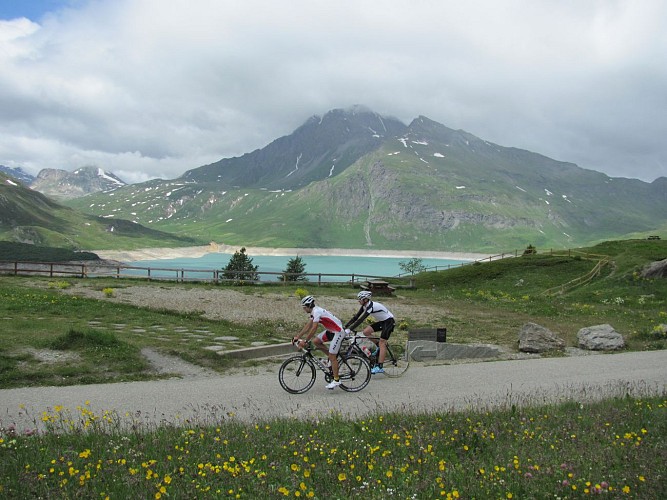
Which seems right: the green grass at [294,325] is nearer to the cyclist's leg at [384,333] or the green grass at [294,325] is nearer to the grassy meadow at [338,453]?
the grassy meadow at [338,453]

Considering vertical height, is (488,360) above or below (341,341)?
below

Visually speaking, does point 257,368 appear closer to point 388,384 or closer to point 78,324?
point 388,384

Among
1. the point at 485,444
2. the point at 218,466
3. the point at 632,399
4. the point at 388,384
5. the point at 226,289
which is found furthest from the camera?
the point at 226,289

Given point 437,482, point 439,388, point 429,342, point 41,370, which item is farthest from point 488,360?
point 41,370

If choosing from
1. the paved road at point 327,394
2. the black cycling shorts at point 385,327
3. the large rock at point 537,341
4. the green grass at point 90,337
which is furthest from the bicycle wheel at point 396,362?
the green grass at point 90,337

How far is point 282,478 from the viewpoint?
6855 mm

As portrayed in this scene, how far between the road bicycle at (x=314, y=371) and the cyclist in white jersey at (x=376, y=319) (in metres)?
0.85

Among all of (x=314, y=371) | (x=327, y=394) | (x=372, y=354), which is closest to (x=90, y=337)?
(x=314, y=371)

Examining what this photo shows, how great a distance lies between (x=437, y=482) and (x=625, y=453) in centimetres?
308

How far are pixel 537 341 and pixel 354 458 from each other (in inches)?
635

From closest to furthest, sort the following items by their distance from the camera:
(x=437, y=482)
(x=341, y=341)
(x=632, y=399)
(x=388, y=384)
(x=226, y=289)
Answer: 1. (x=437, y=482)
2. (x=632, y=399)
3. (x=341, y=341)
4. (x=388, y=384)
5. (x=226, y=289)

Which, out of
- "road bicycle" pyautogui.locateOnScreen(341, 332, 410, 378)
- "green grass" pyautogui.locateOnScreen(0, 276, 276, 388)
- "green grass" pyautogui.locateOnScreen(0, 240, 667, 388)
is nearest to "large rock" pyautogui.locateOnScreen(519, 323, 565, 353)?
"green grass" pyautogui.locateOnScreen(0, 240, 667, 388)

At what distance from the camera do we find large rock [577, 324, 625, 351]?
71.5ft

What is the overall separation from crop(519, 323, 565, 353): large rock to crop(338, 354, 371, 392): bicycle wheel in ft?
32.8
